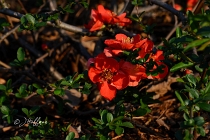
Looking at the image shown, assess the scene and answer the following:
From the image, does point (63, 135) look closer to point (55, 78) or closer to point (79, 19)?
point (55, 78)

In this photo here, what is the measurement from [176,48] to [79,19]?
2.11 m

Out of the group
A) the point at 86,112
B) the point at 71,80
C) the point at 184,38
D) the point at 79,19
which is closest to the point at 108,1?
the point at 79,19

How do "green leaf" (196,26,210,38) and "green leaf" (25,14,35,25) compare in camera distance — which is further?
"green leaf" (25,14,35,25)

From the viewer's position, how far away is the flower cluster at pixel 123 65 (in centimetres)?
157

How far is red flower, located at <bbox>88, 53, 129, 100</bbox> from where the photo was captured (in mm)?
1618

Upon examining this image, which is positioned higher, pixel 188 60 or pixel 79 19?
pixel 188 60

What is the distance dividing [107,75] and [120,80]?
75mm

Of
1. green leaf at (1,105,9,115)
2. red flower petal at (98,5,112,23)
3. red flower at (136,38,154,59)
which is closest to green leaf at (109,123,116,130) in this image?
red flower at (136,38,154,59)

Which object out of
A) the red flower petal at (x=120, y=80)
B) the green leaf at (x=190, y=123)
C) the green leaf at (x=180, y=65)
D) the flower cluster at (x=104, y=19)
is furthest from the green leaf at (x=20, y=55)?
the green leaf at (x=190, y=123)

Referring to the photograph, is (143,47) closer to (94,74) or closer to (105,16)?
(94,74)

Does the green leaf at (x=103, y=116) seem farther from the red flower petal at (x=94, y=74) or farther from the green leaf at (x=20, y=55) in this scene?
the green leaf at (x=20, y=55)

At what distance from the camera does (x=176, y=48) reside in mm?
1575

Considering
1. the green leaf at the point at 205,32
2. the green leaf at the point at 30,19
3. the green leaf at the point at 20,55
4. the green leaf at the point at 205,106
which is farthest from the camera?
the green leaf at the point at 20,55

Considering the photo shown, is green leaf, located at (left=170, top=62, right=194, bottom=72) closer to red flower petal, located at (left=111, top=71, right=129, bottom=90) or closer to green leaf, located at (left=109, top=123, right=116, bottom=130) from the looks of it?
red flower petal, located at (left=111, top=71, right=129, bottom=90)
